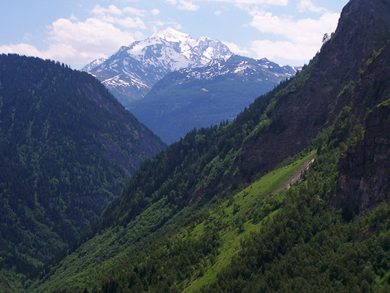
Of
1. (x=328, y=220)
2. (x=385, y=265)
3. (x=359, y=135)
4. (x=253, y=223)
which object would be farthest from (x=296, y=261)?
(x=253, y=223)

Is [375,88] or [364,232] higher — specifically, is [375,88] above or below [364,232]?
above

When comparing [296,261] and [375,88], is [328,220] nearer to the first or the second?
[296,261]

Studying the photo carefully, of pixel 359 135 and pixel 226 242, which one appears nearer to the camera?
pixel 359 135

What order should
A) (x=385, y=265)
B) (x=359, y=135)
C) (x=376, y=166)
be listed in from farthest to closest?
(x=359, y=135) < (x=376, y=166) < (x=385, y=265)

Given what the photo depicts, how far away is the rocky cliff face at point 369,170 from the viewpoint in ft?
464

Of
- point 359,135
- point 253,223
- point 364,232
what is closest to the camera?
point 364,232

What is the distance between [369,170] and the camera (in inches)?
5787

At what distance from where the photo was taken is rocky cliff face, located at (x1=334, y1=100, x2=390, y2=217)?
464 feet

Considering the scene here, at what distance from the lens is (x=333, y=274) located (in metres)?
124

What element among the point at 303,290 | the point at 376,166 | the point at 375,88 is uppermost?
the point at 375,88

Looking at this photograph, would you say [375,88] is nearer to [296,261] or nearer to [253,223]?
[253,223]

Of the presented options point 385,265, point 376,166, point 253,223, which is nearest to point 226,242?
point 253,223

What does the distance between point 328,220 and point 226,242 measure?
48664mm

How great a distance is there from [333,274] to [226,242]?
6726 cm
